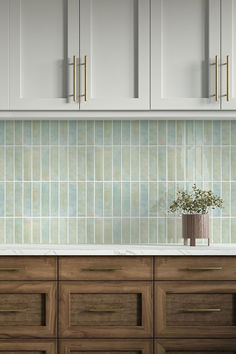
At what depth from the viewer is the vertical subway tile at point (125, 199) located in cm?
301

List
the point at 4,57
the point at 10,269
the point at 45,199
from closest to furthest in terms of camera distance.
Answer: the point at 10,269 → the point at 4,57 → the point at 45,199

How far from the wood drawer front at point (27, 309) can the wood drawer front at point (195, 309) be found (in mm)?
515

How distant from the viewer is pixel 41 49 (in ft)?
8.80

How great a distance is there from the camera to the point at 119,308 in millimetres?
2480

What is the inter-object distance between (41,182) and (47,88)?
1.95ft

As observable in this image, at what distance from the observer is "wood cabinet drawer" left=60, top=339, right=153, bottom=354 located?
2477mm

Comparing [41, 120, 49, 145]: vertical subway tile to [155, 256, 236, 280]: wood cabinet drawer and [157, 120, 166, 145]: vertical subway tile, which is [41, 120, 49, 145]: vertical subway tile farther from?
[155, 256, 236, 280]: wood cabinet drawer

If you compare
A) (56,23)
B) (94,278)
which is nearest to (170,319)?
(94,278)

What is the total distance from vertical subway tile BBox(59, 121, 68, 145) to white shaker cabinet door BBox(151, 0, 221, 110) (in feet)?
2.01

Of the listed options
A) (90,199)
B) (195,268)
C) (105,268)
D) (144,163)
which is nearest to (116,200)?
(90,199)

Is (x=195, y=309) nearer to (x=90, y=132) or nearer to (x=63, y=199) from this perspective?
(x=63, y=199)

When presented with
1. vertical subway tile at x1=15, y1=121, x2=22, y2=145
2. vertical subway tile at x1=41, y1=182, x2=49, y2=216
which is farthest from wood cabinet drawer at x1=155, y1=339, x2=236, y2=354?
vertical subway tile at x1=15, y1=121, x2=22, y2=145

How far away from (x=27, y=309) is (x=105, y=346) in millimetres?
416

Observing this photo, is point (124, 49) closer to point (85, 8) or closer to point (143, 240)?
point (85, 8)
